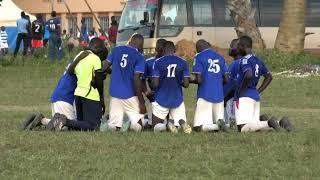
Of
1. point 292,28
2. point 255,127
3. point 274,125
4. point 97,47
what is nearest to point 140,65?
point 97,47

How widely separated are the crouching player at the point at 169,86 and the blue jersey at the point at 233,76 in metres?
0.73

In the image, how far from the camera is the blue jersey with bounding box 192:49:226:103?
40.8ft

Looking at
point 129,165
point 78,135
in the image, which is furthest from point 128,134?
point 129,165

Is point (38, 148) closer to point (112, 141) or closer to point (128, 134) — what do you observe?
point (112, 141)

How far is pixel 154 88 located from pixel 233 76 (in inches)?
48.8

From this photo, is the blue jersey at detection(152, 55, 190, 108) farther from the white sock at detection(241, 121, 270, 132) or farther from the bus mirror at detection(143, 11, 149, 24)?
the bus mirror at detection(143, 11, 149, 24)

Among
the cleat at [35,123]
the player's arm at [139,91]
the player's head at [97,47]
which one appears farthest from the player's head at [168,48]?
the cleat at [35,123]

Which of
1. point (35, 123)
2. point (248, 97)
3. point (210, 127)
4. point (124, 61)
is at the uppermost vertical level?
point (124, 61)

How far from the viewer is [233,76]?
12.6m

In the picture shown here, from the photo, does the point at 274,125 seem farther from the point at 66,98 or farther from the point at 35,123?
the point at 35,123

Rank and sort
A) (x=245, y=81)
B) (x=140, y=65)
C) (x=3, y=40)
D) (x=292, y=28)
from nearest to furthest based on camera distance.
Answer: (x=245, y=81) → (x=140, y=65) → (x=292, y=28) → (x=3, y=40)

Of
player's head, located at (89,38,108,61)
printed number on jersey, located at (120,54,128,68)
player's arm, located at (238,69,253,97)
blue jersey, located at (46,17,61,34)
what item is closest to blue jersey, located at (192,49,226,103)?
player's arm, located at (238,69,253,97)

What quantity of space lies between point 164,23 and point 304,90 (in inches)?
375

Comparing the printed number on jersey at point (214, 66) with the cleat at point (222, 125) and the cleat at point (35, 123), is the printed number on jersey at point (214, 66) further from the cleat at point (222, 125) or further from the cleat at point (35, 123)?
the cleat at point (35, 123)
